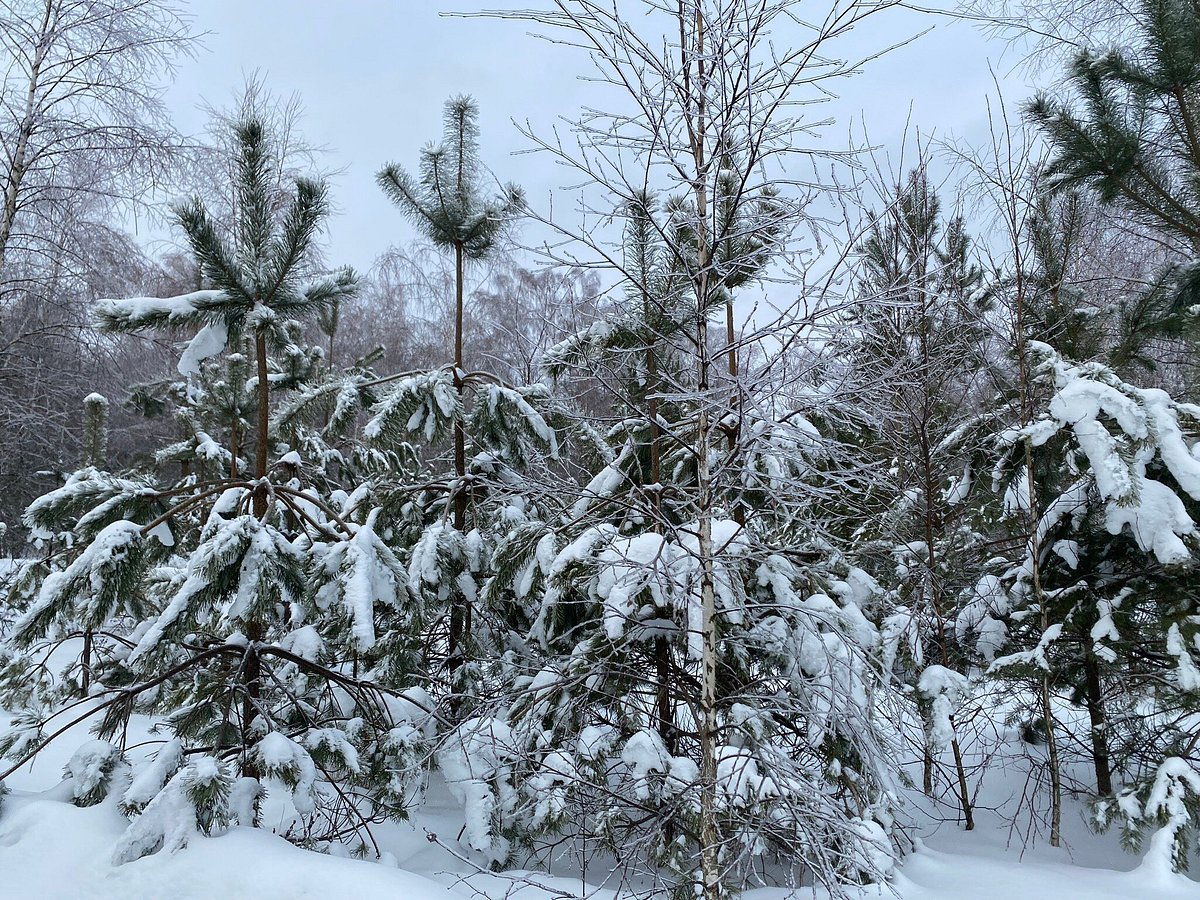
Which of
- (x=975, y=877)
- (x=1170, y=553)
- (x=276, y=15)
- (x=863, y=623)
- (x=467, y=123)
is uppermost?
(x=276, y=15)

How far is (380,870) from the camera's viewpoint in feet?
10.6

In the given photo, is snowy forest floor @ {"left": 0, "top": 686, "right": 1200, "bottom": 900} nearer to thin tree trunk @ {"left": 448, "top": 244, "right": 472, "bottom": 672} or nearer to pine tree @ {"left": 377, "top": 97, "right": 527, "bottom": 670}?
thin tree trunk @ {"left": 448, "top": 244, "right": 472, "bottom": 672}

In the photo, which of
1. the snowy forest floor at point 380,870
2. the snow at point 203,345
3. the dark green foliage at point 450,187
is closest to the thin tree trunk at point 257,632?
the snow at point 203,345

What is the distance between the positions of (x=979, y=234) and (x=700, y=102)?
10.7 feet

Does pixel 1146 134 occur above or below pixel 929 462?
above

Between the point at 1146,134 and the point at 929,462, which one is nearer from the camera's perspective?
the point at 1146,134

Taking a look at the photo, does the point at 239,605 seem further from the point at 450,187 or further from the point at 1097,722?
the point at 1097,722

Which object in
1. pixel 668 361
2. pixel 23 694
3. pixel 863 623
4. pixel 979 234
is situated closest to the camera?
pixel 863 623

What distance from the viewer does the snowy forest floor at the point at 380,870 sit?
3098mm

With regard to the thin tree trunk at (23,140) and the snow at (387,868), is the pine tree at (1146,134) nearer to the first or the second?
the snow at (387,868)

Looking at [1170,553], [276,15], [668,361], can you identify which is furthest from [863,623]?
[276,15]

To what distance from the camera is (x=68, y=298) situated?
7.52 m

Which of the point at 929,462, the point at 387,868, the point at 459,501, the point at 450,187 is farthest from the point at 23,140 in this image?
the point at 929,462

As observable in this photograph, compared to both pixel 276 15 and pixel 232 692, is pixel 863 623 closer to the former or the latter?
pixel 232 692
